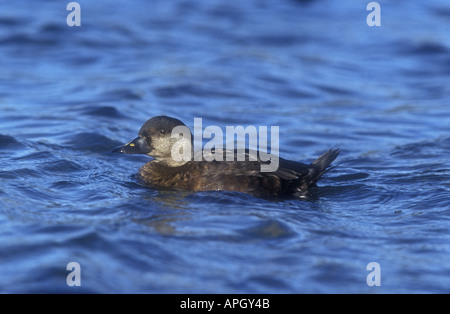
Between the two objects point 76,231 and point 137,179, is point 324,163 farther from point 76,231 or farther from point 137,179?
point 76,231

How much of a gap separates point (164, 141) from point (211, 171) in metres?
0.72

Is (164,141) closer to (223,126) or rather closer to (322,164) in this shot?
(322,164)

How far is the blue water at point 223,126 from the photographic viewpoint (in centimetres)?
543

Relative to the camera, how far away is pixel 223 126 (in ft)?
33.3

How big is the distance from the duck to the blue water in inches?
5.2

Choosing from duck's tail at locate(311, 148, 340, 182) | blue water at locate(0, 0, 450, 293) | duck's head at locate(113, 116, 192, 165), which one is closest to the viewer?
blue water at locate(0, 0, 450, 293)

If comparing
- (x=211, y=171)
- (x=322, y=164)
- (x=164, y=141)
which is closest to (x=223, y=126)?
(x=164, y=141)

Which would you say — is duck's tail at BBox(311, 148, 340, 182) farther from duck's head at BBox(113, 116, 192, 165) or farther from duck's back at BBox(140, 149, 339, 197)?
duck's head at BBox(113, 116, 192, 165)

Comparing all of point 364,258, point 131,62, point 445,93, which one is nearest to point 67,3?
point 131,62

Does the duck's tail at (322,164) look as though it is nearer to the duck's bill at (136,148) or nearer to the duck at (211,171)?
the duck at (211,171)

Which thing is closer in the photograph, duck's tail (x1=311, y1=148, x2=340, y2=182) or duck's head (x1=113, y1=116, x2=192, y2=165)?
duck's tail (x1=311, y1=148, x2=340, y2=182)

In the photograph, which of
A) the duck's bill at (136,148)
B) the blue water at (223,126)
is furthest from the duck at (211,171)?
the blue water at (223,126)

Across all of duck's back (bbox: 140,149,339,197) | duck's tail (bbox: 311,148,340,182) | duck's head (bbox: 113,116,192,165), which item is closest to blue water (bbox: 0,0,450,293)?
duck's back (bbox: 140,149,339,197)

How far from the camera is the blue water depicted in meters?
5.43
